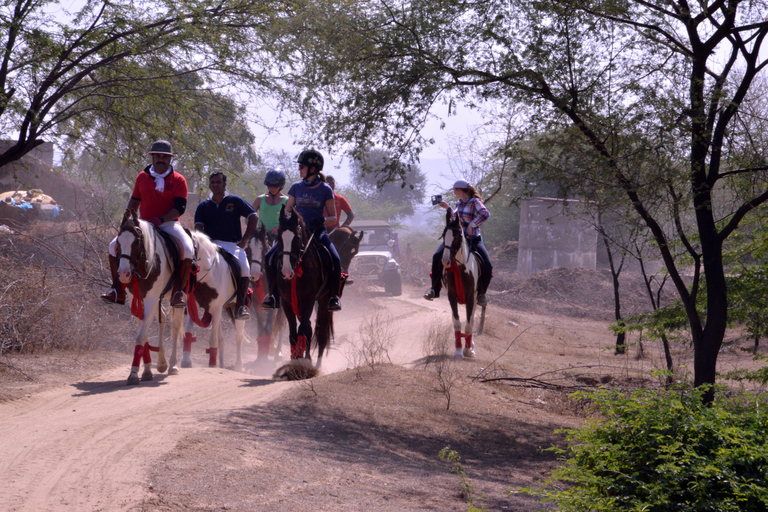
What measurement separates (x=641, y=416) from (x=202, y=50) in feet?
29.3

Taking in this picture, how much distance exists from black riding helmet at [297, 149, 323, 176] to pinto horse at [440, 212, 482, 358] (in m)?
3.10

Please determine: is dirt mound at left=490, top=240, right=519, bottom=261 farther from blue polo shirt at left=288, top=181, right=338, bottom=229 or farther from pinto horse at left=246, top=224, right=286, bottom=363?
blue polo shirt at left=288, top=181, right=338, bottom=229

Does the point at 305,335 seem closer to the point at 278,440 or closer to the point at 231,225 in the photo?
the point at 231,225

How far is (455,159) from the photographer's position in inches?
1262

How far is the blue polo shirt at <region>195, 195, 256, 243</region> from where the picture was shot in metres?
11.0

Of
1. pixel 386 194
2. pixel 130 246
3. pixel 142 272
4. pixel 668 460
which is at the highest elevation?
pixel 386 194

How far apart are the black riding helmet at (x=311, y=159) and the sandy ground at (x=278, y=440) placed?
112 inches

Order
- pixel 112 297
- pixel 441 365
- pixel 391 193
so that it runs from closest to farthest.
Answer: pixel 112 297 < pixel 441 365 < pixel 391 193

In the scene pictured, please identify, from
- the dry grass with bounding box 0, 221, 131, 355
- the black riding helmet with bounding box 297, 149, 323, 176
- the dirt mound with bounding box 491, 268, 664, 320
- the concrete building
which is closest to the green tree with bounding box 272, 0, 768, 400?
A: the black riding helmet with bounding box 297, 149, 323, 176

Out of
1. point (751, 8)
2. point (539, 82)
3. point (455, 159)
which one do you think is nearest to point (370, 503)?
point (539, 82)

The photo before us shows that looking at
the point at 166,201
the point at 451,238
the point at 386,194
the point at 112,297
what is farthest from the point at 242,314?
the point at 386,194

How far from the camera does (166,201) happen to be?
9297 mm

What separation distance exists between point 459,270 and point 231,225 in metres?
4.10

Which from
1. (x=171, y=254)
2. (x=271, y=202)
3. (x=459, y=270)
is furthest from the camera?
(x=459, y=270)
